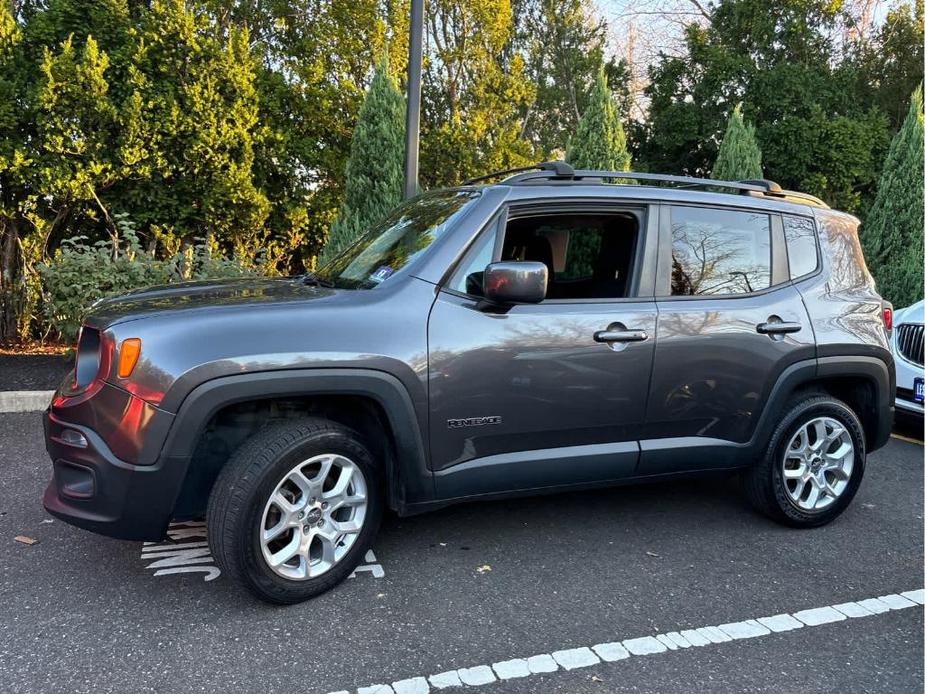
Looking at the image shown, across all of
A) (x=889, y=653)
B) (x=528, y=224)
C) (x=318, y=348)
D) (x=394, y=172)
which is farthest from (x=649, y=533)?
(x=394, y=172)

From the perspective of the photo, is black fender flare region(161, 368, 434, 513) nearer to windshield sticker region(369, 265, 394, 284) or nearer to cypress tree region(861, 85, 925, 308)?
windshield sticker region(369, 265, 394, 284)

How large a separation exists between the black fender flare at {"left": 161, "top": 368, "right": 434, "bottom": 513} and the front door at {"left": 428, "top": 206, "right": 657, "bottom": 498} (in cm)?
10

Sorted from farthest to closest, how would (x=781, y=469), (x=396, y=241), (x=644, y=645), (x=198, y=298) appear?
(x=781, y=469) → (x=396, y=241) → (x=198, y=298) → (x=644, y=645)

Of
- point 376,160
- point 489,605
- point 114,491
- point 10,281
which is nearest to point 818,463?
point 489,605

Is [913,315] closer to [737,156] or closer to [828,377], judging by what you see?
[828,377]

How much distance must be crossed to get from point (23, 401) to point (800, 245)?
20.0 feet

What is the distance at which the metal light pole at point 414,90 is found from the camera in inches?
251

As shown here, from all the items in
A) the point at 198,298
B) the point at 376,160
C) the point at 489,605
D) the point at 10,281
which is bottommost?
the point at 489,605

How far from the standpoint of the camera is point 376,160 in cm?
853

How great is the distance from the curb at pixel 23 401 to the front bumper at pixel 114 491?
11.9ft

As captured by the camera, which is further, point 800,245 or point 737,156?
point 737,156

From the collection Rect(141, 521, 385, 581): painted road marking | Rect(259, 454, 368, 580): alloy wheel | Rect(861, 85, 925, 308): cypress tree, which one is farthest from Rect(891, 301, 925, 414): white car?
Rect(861, 85, 925, 308): cypress tree

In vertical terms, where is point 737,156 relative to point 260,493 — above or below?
above

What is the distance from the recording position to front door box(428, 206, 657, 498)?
3.07 meters
